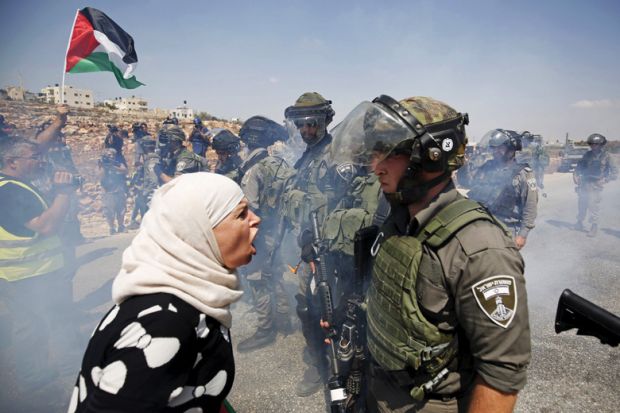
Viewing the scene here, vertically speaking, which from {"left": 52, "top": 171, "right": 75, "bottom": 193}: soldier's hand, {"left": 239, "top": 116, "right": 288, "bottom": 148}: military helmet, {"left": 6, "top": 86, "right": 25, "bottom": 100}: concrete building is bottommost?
{"left": 52, "top": 171, "right": 75, "bottom": 193}: soldier's hand

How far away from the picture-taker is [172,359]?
981mm

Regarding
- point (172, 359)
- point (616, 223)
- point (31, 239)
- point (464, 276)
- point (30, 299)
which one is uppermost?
point (464, 276)

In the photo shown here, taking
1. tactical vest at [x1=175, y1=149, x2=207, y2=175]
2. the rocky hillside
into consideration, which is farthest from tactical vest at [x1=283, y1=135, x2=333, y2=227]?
the rocky hillside

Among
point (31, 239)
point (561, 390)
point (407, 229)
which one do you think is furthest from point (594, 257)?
point (31, 239)

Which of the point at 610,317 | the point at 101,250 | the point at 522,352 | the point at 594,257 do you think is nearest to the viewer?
the point at 522,352

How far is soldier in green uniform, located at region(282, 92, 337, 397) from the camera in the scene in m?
3.32

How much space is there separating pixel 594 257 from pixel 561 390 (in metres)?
4.80

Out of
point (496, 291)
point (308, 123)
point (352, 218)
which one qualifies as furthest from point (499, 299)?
point (308, 123)

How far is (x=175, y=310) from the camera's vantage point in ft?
3.38

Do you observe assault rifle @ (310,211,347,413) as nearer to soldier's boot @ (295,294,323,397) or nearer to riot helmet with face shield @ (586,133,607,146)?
soldier's boot @ (295,294,323,397)

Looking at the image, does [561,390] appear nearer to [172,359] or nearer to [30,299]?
[172,359]

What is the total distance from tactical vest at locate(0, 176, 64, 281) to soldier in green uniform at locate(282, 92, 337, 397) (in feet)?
8.12

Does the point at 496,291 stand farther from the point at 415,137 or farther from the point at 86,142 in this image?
the point at 86,142

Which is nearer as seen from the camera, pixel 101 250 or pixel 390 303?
pixel 390 303
